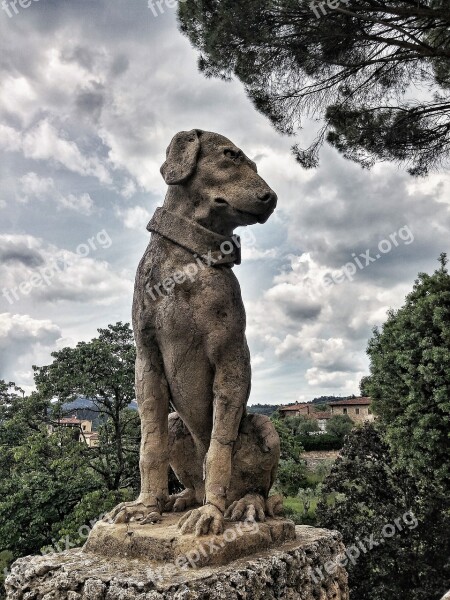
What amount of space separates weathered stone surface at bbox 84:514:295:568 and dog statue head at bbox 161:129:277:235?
1.77 m

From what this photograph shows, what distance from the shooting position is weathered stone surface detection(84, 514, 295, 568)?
8.95 feet

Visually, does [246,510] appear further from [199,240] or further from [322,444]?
[322,444]

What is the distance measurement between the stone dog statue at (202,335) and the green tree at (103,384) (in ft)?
30.0

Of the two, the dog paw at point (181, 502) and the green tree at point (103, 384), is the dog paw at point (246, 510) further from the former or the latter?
the green tree at point (103, 384)

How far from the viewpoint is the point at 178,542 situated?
2.76 metres

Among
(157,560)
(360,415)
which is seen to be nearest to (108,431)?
(157,560)

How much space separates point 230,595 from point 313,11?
8.23 meters

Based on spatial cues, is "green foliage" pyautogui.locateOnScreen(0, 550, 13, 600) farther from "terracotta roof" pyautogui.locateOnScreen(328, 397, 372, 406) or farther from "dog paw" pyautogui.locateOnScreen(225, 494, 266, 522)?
"terracotta roof" pyautogui.locateOnScreen(328, 397, 372, 406)

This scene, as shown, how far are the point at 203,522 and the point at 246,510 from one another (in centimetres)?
45

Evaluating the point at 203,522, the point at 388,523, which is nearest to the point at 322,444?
the point at 388,523

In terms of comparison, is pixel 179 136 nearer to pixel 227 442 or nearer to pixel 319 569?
pixel 227 442

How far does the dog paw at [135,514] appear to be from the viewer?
3.10 m

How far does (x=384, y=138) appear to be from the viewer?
33.4ft

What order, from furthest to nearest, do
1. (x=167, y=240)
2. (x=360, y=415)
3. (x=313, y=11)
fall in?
(x=360, y=415), (x=313, y=11), (x=167, y=240)
